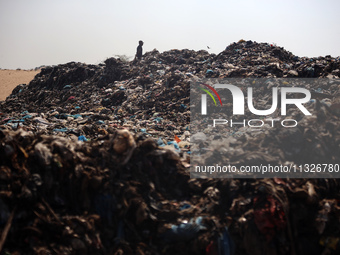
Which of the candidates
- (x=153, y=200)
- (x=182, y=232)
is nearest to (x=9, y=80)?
(x=153, y=200)

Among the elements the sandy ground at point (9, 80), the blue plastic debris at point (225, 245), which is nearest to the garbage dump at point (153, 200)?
the blue plastic debris at point (225, 245)

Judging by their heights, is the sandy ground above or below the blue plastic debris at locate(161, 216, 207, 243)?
above

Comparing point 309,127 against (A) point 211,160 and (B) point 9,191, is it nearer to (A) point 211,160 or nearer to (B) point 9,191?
(A) point 211,160

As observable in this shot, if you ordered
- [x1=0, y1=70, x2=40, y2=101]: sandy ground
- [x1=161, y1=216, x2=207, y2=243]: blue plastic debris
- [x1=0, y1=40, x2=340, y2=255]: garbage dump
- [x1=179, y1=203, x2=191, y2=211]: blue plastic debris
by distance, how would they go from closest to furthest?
[x1=0, y1=40, x2=340, y2=255]: garbage dump
[x1=161, y1=216, x2=207, y2=243]: blue plastic debris
[x1=179, y1=203, x2=191, y2=211]: blue plastic debris
[x1=0, y1=70, x2=40, y2=101]: sandy ground

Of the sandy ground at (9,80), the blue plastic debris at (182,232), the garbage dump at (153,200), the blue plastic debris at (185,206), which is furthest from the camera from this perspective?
the sandy ground at (9,80)

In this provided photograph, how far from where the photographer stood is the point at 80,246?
2.72m

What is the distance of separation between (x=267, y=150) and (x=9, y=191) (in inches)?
123

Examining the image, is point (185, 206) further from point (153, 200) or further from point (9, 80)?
point (9, 80)

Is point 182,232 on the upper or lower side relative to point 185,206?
lower

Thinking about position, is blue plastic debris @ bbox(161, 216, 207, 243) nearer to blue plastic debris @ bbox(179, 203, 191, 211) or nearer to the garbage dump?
the garbage dump

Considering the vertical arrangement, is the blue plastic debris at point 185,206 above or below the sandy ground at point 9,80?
below

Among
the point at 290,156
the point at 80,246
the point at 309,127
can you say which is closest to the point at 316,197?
the point at 290,156

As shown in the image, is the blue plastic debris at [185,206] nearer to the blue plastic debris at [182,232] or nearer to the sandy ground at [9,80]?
the blue plastic debris at [182,232]

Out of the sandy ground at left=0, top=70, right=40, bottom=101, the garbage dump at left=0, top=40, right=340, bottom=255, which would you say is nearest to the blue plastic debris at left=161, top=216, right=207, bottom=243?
the garbage dump at left=0, top=40, right=340, bottom=255
